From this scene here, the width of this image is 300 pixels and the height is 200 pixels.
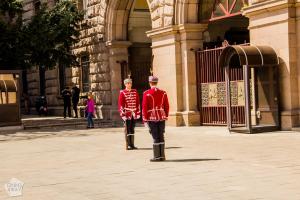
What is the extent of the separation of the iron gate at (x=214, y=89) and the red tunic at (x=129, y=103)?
541 cm

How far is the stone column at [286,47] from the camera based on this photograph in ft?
48.6

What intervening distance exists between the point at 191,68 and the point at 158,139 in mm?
9189

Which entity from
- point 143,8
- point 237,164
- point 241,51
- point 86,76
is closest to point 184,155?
point 237,164

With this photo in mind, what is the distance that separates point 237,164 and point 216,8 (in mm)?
10726

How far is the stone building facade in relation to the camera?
15.0 metres

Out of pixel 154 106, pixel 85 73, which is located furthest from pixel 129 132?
pixel 85 73

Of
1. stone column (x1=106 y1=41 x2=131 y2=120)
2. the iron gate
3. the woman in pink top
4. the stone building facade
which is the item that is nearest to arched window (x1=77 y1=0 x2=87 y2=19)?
the stone building facade

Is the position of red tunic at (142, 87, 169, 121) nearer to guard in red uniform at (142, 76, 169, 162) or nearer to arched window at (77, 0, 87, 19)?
guard in red uniform at (142, 76, 169, 162)

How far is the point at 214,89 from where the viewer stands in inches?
732

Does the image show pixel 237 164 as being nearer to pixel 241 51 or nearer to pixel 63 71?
pixel 241 51

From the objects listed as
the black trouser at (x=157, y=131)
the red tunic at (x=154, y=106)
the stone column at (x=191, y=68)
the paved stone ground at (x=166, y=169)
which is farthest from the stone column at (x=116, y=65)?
the black trouser at (x=157, y=131)

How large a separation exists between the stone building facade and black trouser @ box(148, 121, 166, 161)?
547cm

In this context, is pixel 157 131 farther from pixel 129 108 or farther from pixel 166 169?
pixel 129 108

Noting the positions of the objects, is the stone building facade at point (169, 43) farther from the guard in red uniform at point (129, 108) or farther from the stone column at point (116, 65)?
the guard in red uniform at point (129, 108)
